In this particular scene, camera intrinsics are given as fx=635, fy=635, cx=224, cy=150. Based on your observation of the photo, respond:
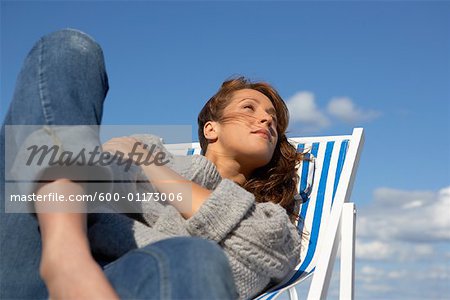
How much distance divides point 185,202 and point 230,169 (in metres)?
0.57

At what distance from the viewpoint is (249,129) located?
2.41m

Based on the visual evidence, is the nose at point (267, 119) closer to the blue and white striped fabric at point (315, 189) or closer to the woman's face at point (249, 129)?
the woman's face at point (249, 129)

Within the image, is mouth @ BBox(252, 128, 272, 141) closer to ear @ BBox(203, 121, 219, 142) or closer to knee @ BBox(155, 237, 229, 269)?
ear @ BBox(203, 121, 219, 142)

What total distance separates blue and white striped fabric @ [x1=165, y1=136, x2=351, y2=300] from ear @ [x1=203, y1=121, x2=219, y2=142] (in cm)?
45

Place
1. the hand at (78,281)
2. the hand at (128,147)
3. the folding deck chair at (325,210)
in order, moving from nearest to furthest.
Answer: the hand at (78,281) → the hand at (128,147) → the folding deck chair at (325,210)

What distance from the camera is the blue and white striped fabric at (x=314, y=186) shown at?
2.44 m

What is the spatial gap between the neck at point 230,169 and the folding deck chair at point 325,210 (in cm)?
34

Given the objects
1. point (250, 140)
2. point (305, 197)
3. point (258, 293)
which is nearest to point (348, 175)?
point (305, 197)

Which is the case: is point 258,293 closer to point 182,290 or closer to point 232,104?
point 232,104

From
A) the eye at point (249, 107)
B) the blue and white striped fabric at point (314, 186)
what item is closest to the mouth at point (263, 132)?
the eye at point (249, 107)

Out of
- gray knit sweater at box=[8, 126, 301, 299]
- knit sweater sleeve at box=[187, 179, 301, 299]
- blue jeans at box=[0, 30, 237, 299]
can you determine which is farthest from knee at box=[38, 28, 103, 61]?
knit sweater sleeve at box=[187, 179, 301, 299]

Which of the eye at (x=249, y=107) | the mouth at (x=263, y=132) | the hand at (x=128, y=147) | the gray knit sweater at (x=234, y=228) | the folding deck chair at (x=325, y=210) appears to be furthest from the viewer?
the eye at (x=249, y=107)

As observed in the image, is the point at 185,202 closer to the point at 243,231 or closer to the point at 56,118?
the point at 243,231

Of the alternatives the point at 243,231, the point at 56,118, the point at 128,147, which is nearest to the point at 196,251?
the point at 56,118
